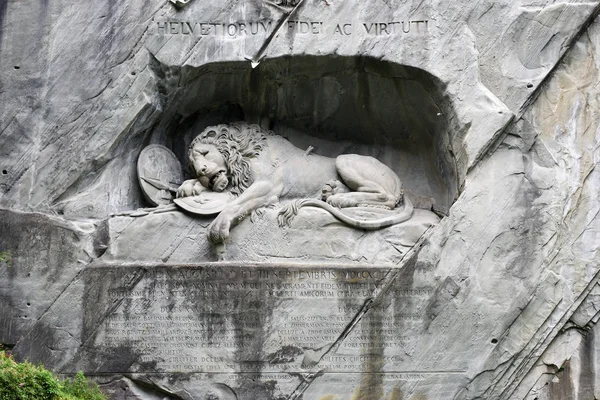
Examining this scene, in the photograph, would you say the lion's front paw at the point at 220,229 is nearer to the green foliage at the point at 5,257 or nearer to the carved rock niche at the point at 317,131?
the carved rock niche at the point at 317,131

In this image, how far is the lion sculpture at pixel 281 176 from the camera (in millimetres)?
8938

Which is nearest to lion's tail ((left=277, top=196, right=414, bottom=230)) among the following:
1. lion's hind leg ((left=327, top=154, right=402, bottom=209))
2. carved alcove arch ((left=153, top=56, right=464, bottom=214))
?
lion's hind leg ((left=327, top=154, right=402, bottom=209))

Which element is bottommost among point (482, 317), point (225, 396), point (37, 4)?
point (225, 396)

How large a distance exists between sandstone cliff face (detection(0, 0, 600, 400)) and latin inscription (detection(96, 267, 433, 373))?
2 cm

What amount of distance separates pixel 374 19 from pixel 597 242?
9.34 feet

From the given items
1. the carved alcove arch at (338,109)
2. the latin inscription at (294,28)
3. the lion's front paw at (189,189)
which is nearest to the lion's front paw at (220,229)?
the lion's front paw at (189,189)

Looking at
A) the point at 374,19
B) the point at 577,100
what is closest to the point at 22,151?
the point at 374,19

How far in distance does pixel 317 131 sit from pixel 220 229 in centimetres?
166

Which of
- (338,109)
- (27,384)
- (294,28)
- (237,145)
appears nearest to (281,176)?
(237,145)

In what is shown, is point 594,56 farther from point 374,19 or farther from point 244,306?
point 244,306

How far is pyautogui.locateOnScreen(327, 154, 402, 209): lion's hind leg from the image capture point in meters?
8.97

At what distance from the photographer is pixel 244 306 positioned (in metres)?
8.51

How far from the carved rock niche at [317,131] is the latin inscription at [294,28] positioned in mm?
266

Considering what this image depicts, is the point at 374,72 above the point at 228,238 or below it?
above
